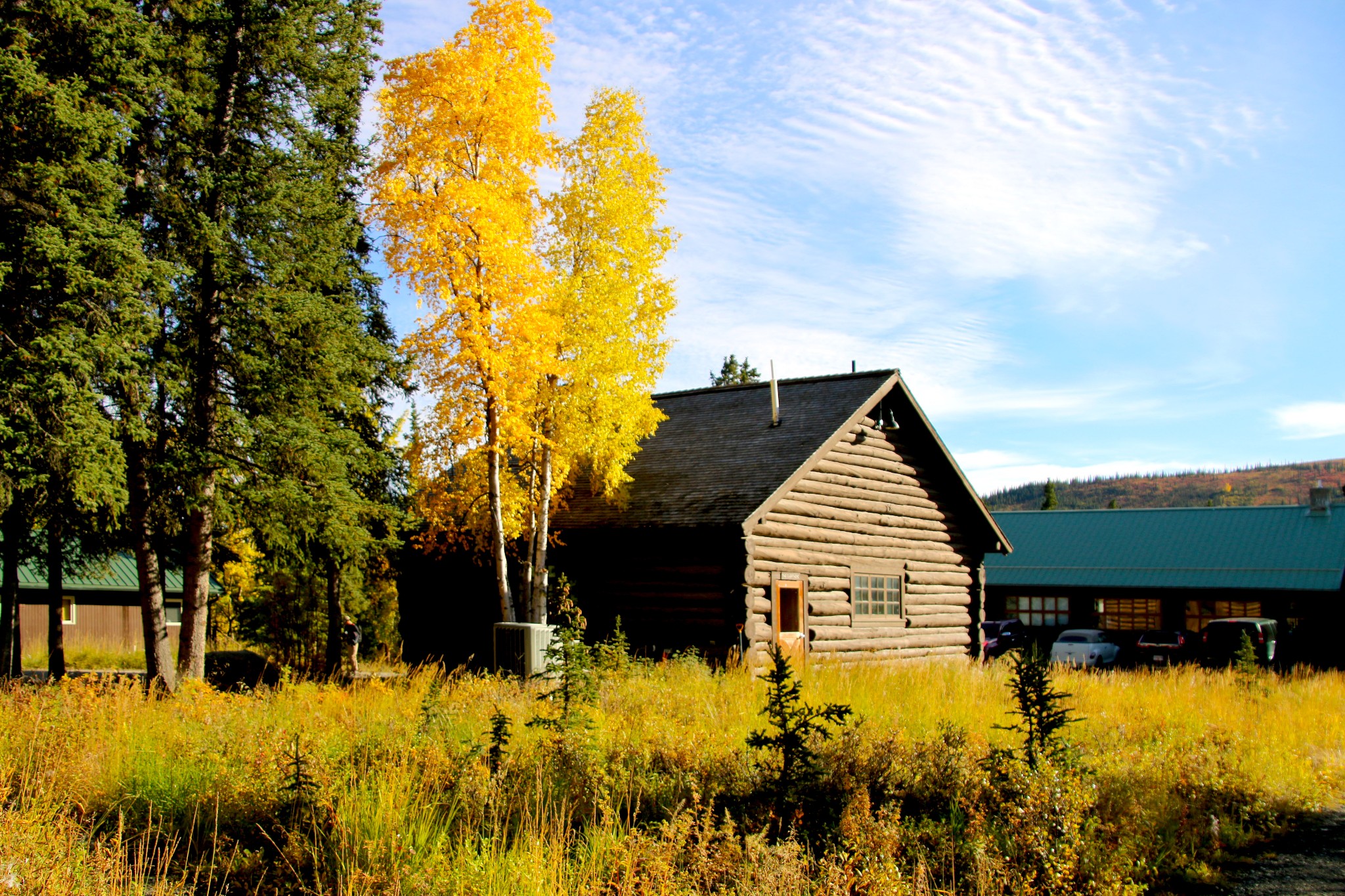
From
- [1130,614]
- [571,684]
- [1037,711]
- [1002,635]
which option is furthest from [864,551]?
[1130,614]

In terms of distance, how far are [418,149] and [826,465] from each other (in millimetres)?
10644

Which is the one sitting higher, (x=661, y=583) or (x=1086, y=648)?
(x=661, y=583)

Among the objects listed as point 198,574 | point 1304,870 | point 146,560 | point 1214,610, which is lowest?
point 1214,610

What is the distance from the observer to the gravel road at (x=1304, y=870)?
7953 mm

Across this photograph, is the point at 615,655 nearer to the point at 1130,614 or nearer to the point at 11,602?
the point at 11,602

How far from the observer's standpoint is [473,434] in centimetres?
1862

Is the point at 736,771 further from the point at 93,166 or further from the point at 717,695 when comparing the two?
the point at 93,166

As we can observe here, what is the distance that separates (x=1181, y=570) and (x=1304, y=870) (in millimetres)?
30241

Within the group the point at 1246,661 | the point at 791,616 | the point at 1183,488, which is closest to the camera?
the point at 1246,661

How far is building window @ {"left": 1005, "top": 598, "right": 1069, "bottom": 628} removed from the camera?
38594 mm

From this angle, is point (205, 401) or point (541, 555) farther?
point (541, 555)

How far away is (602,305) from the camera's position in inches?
756

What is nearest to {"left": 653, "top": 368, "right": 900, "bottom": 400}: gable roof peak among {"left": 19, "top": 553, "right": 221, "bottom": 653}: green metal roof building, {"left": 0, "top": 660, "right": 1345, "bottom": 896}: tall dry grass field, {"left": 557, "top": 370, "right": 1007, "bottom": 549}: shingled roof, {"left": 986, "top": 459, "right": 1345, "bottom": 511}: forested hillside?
{"left": 557, "top": 370, "right": 1007, "bottom": 549}: shingled roof

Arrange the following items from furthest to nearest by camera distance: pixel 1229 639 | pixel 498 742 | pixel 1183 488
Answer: pixel 1183 488
pixel 1229 639
pixel 498 742
